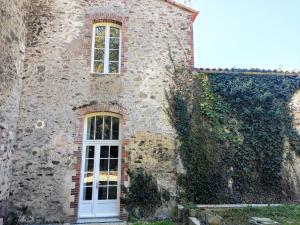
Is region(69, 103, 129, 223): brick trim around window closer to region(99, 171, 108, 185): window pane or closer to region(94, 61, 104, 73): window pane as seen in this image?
region(99, 171, 108, 185): window pane

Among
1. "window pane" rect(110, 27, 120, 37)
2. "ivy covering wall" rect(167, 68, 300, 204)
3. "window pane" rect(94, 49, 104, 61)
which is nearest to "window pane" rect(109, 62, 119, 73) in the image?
"window pane" rect(94, 49, 104, 61)

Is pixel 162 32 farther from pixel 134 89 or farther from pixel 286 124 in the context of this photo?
pixel 286 124

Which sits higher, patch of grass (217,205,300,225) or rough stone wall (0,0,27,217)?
rough stone wall (0,0,27,217)

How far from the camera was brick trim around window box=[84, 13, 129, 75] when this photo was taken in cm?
772

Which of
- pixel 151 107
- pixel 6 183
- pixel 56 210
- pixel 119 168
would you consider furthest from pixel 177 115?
pixel 6 183

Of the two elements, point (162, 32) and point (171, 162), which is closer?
point (171, 162)

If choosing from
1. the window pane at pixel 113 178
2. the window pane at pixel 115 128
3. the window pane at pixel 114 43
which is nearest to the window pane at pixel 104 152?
the window pane at pixel 115 128

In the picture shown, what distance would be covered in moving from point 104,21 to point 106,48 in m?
0.91

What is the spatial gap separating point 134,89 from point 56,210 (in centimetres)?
397

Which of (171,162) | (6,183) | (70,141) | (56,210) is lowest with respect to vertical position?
(56,210)

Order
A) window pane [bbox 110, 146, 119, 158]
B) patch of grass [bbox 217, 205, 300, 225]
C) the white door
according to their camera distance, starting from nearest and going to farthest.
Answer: patch of grass [bbox 217, 205, 300, 225]
the white door
window pane [bbox 110, 146, 119, 158]

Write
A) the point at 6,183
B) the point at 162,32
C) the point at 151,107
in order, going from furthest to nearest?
the point at 162,32 → the point at 151,107 → the point at 6,183

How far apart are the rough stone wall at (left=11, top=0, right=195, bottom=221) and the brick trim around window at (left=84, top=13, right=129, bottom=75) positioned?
68mm

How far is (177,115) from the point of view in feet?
25.0
